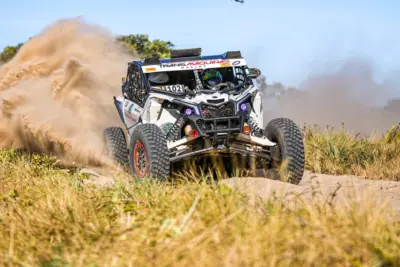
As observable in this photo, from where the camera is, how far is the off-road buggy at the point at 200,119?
8.66 metres

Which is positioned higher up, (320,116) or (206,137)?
(206,137)

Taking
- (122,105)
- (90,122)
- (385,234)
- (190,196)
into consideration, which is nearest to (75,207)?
(190,196)

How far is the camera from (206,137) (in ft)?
28.3

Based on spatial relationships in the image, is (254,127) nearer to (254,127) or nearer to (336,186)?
(254,127)

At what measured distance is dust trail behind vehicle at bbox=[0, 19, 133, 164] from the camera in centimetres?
1243

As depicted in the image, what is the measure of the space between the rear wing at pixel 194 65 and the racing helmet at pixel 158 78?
0.11 metres

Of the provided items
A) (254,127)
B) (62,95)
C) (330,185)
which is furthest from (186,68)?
(62,95)

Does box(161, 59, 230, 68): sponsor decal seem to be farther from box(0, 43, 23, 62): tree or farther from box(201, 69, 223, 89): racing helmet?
box(0, 43, 23, 62): tree

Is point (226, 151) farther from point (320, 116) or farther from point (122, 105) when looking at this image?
point (320, 116)

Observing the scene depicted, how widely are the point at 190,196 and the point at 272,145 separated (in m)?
3.57

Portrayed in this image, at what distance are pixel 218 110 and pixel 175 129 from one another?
2.07 feet

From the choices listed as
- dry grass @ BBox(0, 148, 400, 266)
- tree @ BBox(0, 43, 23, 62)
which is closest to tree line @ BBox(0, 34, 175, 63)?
tree @ BBox(0, 43, 23, 62)

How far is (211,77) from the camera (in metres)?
9.80

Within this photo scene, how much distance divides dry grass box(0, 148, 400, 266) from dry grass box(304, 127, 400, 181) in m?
5.04
